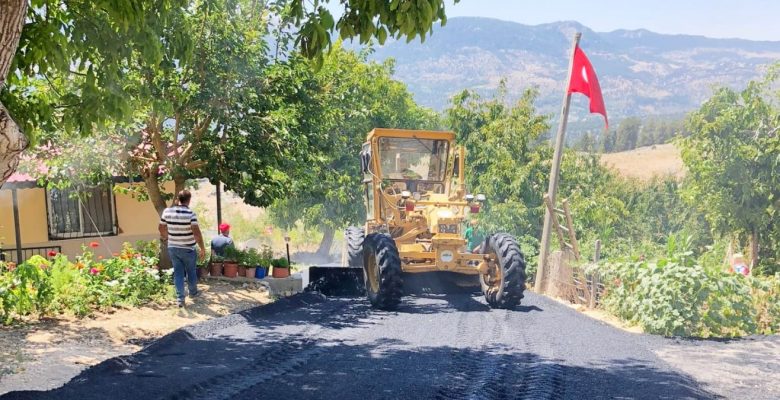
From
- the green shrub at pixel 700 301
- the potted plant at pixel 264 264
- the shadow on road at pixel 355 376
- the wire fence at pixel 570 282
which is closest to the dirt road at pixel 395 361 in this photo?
the shadow on road at pixel 355 376

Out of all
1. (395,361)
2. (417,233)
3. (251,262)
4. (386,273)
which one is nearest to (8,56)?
(395,361)

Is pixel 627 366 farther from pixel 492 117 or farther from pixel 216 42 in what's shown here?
pixel 492 117

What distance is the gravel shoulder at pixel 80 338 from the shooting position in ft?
22.6

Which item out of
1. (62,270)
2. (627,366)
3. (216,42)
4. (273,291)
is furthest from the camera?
(273,291)

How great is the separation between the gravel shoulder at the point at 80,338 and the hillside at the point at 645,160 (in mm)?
115245

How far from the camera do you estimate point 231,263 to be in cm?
1354

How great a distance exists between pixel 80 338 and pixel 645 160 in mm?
132914

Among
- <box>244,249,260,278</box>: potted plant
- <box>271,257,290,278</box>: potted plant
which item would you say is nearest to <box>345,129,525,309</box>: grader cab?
<box>271,257,290,278</box>: potted plant

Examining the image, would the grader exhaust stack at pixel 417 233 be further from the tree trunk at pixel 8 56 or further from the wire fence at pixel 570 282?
the tree trunk at pixel 8 56

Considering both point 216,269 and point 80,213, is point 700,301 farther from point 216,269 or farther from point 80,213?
point 80,213

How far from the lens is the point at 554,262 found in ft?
46.8

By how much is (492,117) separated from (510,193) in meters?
4.01

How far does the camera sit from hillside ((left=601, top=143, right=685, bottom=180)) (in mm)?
122688

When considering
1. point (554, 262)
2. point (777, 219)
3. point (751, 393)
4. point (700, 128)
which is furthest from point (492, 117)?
point (751, 393)
